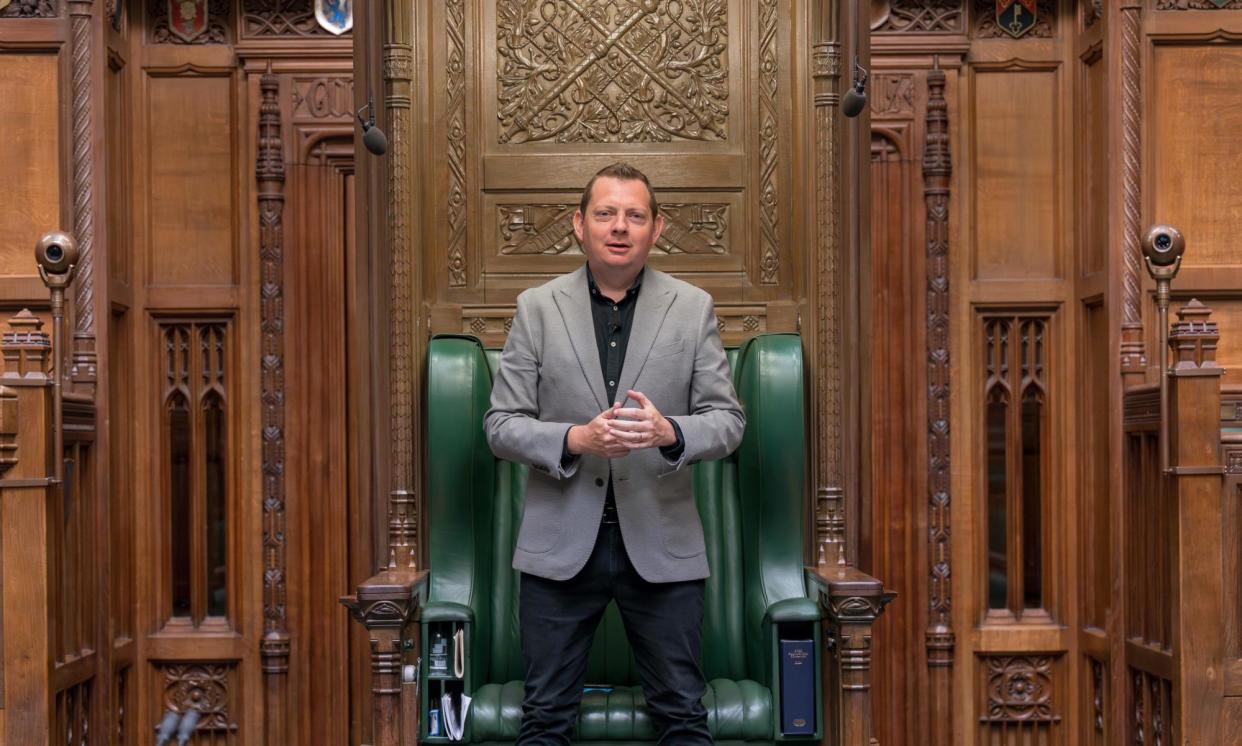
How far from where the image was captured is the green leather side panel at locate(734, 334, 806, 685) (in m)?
4.55

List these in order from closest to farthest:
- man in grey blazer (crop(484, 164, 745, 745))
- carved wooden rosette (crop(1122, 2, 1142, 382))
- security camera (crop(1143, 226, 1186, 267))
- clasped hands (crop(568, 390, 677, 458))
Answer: clasped hands (crop(568, 390, 677, 458))
man in grey blazer (crop(484, 164, 745, 745))
security camera (crop(1143, 226, 1186, 267))
carved wooden rosette (crop(1122, 2, 1142, 382))

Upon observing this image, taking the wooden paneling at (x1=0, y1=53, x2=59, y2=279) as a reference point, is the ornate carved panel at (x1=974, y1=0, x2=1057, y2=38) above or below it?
above

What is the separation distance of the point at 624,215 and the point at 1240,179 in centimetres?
289

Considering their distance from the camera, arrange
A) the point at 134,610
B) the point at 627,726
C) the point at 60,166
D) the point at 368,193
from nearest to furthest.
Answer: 1. the point at 627,726
2. the point at 368,193
3. the point at 60,166
4. the point at 134,610

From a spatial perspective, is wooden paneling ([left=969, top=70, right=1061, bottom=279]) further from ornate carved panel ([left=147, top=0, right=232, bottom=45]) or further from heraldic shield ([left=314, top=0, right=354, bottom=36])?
ornate carved panel ([left=147, top=0, right=232, bottom=45])

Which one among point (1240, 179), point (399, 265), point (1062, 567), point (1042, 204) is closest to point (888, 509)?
point (1062, 567)

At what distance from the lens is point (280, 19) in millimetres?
5992

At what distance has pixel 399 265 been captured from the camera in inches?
192

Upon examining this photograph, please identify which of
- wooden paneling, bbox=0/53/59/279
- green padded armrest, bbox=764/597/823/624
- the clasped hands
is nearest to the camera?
the clasped hands

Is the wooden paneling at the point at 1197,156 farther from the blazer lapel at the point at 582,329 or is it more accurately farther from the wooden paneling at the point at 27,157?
the wooden paneling at the point at 27,157

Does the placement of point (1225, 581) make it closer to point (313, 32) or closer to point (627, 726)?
point (627, 726)

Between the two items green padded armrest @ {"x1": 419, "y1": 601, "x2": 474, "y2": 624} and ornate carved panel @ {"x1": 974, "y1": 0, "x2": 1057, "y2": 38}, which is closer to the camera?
green padded armrest @ {"x1": 419, "y1": 601, "x2": 474, "y2": 624}

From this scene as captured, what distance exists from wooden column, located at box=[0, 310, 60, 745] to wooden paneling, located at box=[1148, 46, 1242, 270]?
166 inches

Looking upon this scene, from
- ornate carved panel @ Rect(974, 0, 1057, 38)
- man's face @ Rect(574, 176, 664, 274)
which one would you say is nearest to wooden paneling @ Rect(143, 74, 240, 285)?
man's face @ Rect(574, 176, 664, 274)
